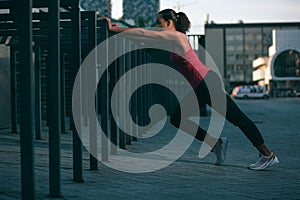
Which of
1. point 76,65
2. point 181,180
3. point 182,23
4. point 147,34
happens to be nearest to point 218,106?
point 182,23

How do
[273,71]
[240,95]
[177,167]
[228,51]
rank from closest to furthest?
1. [177,167]
2. [240,95]
3. [273,71]
4. [228,51]

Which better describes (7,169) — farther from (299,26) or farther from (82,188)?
(299,26)

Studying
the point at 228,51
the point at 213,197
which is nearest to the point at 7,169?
the point at 213,197

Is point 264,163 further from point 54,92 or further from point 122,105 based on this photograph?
point 122,105

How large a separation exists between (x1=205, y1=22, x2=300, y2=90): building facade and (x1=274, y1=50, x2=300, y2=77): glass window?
75.6ft

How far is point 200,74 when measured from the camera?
7.30 meters

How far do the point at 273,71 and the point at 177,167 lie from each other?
94307 millimetres

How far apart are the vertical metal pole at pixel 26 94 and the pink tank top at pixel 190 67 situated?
8.88 ft

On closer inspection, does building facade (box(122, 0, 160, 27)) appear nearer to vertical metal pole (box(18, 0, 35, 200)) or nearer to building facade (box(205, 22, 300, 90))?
building facade (box(205, 22, 300, 90))

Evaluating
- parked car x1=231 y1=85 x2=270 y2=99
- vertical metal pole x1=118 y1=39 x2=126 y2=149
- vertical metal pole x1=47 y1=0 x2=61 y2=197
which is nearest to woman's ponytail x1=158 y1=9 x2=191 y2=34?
vertical metal pole x1=47 y1=0 x2=61 y2=197

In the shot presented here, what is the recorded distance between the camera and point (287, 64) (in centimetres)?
10025

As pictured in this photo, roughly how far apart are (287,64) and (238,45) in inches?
1321

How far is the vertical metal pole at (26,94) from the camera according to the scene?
15.4 feet

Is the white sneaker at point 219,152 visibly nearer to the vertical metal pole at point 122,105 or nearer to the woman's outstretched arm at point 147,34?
the woman's outstretched arm at point 147,34
